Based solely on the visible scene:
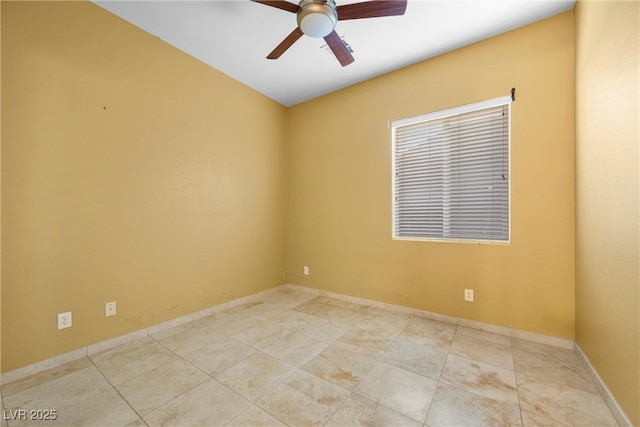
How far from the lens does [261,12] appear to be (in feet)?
7.06

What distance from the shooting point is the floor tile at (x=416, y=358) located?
6.07 ft

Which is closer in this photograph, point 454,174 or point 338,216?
point 454,174

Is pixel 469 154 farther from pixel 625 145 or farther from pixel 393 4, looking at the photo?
pixel 393 4

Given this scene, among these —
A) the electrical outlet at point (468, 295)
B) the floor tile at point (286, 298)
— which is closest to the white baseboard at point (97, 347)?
the floor tile at point (286, 298)

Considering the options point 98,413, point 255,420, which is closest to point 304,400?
point 255,420

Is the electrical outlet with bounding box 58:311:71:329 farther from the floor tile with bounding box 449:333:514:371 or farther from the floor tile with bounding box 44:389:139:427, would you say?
the floor tile with bounding box 449:333:514:371

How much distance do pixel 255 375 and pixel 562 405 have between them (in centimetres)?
198

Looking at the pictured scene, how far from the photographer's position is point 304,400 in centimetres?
154

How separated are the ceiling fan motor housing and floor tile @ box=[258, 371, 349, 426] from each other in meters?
2.55

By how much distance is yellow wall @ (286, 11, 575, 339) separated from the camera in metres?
2.17

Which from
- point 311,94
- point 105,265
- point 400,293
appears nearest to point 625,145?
point 400,293

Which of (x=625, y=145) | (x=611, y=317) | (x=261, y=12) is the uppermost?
(x=261, y=12)

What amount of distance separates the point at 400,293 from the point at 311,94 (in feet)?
9.96

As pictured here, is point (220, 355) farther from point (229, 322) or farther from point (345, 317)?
point (345, 317)
